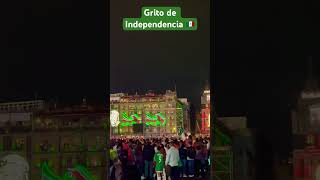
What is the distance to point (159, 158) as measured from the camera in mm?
3156

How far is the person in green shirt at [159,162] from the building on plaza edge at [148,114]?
0.13m

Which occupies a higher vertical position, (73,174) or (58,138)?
(58,138)

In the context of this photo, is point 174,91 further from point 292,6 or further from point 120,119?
point 292,6

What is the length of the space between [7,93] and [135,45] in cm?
94

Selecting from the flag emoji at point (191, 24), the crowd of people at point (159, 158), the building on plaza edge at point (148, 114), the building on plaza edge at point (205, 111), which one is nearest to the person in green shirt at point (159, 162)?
the crowd of people at point (159, 158)

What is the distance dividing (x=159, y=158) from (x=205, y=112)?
1.47 feet

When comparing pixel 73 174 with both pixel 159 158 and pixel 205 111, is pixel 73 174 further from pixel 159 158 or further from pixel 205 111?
pixel 205 111

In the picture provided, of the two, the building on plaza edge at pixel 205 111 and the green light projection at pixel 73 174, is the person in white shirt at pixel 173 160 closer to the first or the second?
the building on plaza edge at pixel 205 111

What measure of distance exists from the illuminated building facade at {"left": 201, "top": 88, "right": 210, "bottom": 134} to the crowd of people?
7 centimetres

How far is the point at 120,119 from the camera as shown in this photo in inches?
122

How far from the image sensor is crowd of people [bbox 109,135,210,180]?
122 inches

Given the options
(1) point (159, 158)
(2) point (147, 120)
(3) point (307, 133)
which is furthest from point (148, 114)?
(3) point (307, 133)

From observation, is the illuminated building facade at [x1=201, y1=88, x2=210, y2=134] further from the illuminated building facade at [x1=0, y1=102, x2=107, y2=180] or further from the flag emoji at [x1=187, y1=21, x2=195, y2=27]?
the illuminated building facade at [x1=0, y1=102, x2=107, y2=180]

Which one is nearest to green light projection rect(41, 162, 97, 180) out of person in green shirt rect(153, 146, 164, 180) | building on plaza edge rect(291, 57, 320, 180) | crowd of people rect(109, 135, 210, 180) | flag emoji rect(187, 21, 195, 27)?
crowd of people rect(109, 135, 210, 180)
